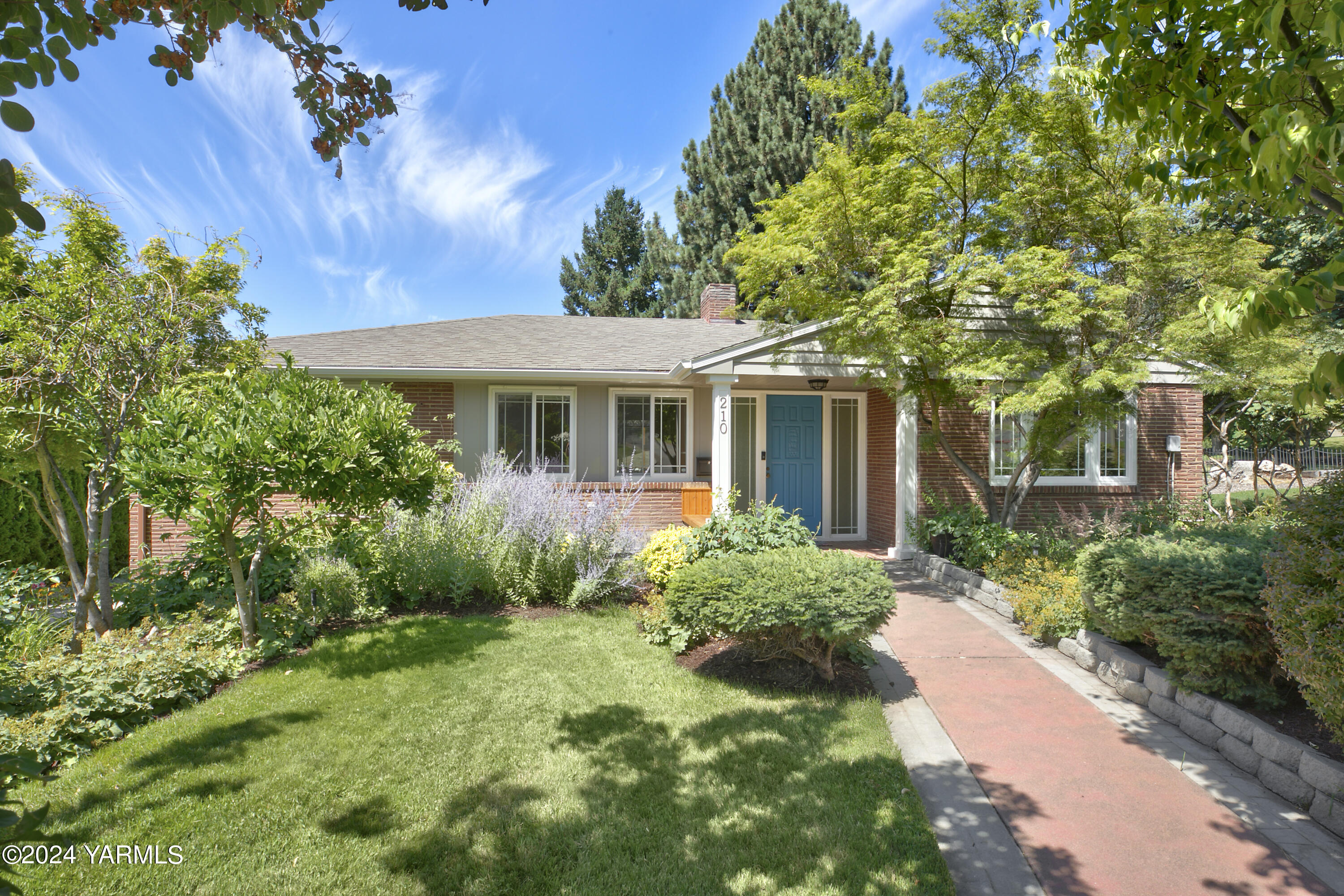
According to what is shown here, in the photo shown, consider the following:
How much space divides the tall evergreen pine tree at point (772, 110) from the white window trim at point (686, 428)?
426 inches

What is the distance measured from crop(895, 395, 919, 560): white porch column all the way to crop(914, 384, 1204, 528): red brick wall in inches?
10.7

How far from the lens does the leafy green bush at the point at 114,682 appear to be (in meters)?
3.87

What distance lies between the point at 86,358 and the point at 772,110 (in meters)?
20.8

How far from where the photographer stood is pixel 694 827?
3.27 metres

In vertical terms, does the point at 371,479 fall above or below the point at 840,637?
above

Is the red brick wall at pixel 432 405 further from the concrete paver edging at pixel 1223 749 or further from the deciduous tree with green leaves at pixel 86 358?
the concrete paver edging at pixel 1223 749

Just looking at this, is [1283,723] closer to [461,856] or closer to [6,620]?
[461,856]

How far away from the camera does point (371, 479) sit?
5207 mm

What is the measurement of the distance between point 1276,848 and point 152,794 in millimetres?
5654

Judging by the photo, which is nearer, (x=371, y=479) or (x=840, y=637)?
(x=840, y=637)

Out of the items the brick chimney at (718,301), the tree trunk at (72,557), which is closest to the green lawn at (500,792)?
the tree trunk at (72,557)

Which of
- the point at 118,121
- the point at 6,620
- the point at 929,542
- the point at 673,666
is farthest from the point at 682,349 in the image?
the point at 6,620

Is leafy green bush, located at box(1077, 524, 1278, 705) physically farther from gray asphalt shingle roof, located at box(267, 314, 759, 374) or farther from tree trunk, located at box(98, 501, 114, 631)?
tree trunk, located at box(98, 501, 114, 631)

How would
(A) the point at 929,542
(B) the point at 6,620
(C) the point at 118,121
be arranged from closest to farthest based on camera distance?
(C) the point at 118,121
(B) the point at 6,620
(A) the point at 929,542
